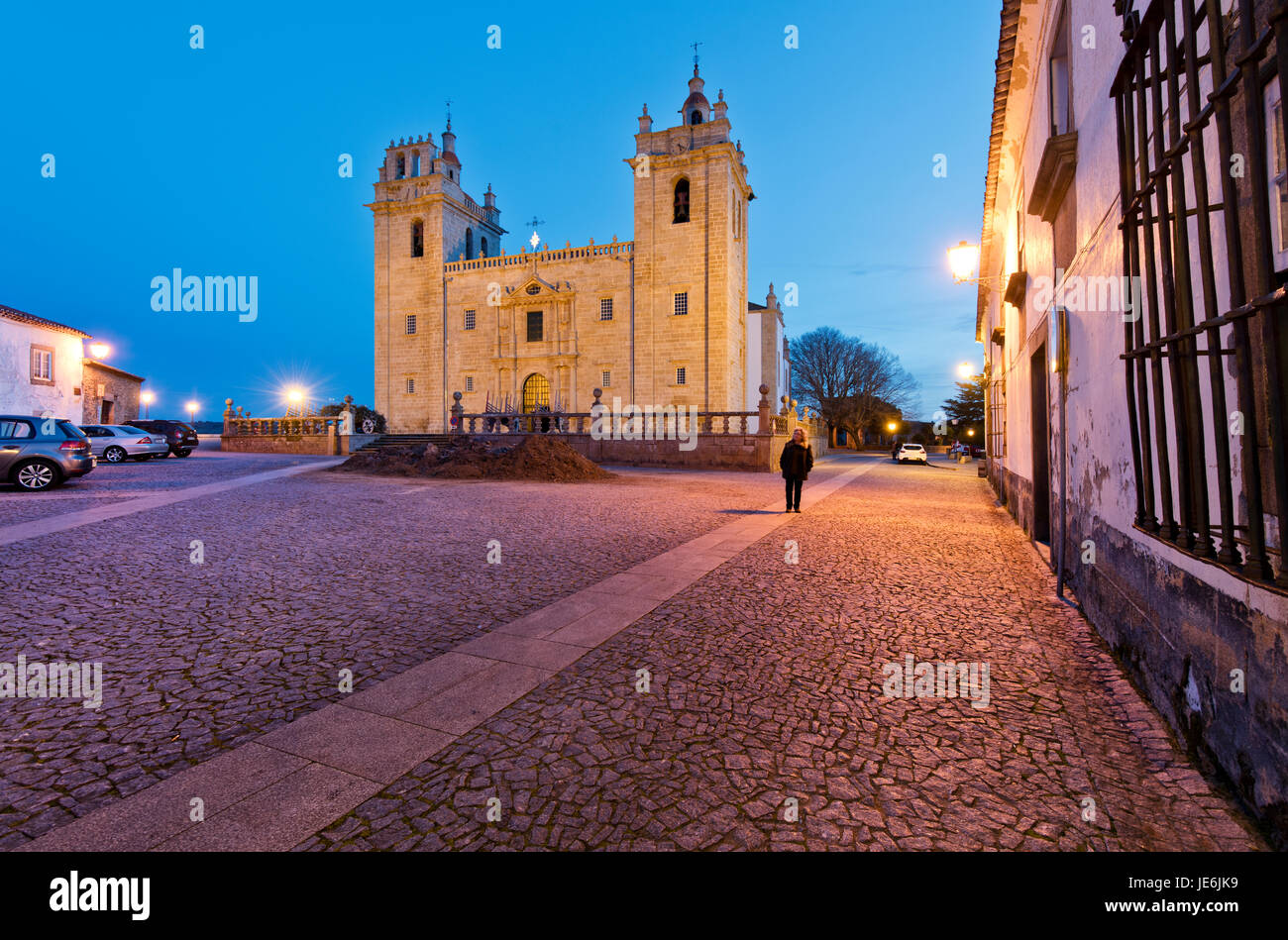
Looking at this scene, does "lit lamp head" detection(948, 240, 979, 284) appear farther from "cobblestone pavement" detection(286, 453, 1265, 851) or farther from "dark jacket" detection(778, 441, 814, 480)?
"cobblestone pavement" detection(286, 453, 1265, 851)

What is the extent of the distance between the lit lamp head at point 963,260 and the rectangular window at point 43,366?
40903 millimetres

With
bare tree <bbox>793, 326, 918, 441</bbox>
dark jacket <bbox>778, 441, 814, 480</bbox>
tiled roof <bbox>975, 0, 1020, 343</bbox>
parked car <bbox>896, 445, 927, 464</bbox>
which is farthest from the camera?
bare tree <bbox>793, 326, 918, 441</bbox>

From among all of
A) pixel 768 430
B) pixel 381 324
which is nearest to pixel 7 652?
pixel 768 430

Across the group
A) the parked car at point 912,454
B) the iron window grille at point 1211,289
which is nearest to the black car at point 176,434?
the iron window grille at point 1211,289

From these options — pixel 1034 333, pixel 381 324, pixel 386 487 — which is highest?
pixel 381 324

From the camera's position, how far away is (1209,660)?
2.53 m

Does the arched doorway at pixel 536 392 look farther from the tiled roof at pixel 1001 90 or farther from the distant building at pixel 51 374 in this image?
the tiled roof at pixel 1001 90

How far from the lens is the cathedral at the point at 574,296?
3612cm

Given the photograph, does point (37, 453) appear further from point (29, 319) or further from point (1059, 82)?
point (29, 319)

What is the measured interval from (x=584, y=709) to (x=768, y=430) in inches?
828

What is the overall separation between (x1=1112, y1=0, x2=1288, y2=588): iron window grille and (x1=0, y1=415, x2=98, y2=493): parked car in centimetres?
1749

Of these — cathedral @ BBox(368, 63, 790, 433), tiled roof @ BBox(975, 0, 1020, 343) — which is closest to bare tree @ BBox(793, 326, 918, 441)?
cathedral @ BBox(368, 63, 790, 433)

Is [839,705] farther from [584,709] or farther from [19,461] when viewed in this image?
[19,461]

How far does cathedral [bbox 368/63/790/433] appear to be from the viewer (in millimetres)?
36125
